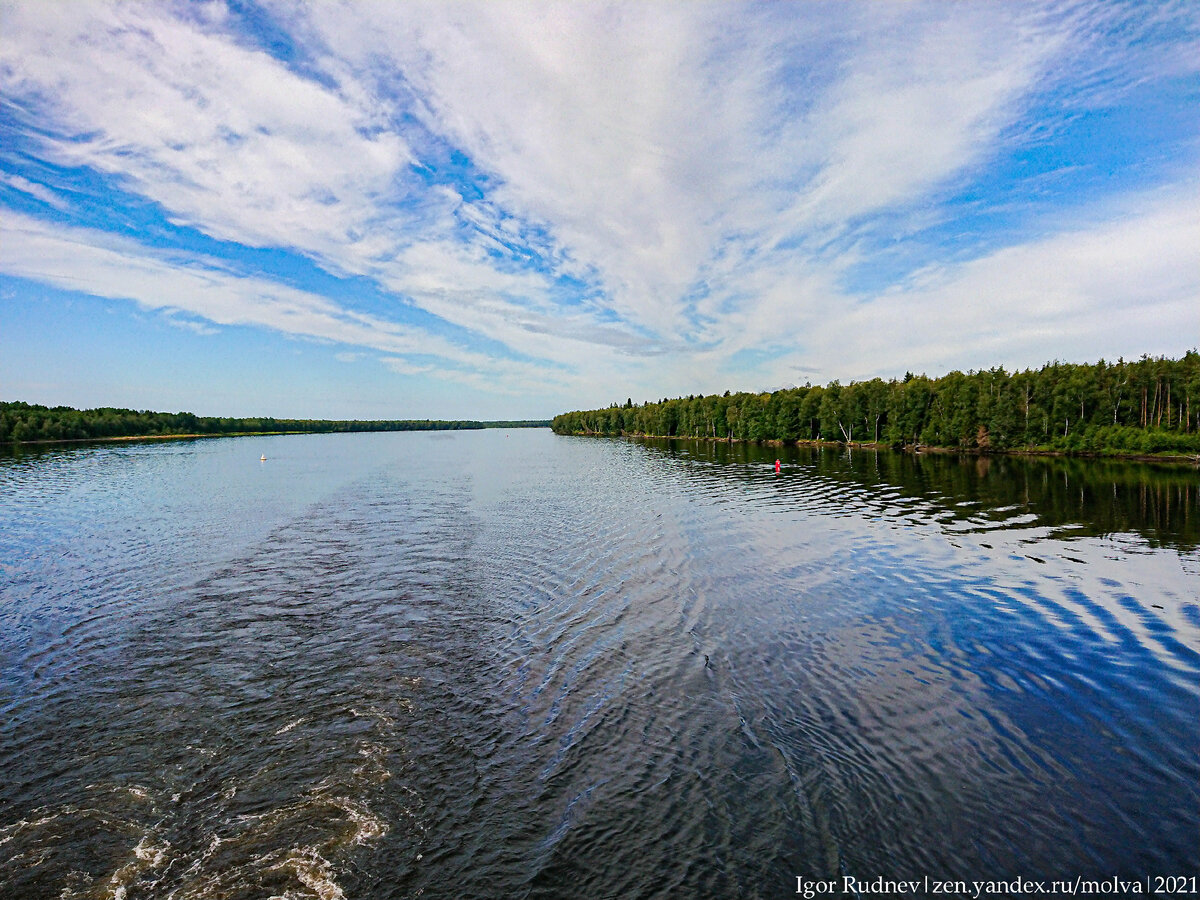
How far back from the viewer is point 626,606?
2219cm

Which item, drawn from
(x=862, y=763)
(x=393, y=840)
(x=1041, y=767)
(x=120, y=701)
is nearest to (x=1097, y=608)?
(x=1041, y=767)

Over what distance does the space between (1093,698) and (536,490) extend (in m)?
51.5

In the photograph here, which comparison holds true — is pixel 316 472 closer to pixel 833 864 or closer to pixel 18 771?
pixel 18 771

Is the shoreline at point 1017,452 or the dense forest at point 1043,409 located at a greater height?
the dense forest at point 1043,409

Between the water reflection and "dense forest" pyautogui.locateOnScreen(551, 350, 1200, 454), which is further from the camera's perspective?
"dense forest" pyautogui.locateOnScreen(551, 350, 1200, 454)

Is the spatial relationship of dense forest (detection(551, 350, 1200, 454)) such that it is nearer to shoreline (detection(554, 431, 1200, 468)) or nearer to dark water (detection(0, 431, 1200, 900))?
shoreline (detection(554, 431, 1200, 468))

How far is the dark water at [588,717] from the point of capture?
9.18m

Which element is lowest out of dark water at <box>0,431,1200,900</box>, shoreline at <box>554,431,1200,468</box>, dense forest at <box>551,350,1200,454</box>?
dark water at <box>0,431,1200,900</box>

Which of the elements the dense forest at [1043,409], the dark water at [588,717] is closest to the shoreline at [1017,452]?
the dense forest at [1043,409]

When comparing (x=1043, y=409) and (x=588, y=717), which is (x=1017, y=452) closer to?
(x=1043, y=409)

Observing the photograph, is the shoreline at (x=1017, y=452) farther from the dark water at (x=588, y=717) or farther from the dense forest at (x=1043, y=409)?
the dark water at (x=588, y=717)

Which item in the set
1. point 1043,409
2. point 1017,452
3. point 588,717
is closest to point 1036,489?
point 588,717

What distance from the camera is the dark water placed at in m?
9.18

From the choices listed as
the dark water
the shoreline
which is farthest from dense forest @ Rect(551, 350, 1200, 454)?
the dark water
